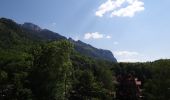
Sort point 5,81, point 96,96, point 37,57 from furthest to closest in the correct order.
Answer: point 96,96 → point 5,81 → point 37,57

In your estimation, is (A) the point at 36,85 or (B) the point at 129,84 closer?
(A) the point at 36,85

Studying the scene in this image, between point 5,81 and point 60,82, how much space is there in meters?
15.5

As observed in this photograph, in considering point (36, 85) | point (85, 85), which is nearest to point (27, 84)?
point (36, 85)

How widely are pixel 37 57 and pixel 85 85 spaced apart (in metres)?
15.6

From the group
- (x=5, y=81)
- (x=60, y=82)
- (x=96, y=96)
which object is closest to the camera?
(x=60, y=82)

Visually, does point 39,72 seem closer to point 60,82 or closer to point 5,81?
point 60,82

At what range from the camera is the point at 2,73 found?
7662 centimetres

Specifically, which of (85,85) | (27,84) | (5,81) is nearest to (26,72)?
(27,84)

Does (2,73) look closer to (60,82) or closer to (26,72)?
(26,72)

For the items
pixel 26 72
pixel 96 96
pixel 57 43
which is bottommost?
pixel 96 96

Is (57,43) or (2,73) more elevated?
(57,43)

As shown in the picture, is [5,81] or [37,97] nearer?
[37,97]

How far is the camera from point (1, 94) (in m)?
74.6

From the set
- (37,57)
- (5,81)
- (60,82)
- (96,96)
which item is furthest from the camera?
(96,96)
